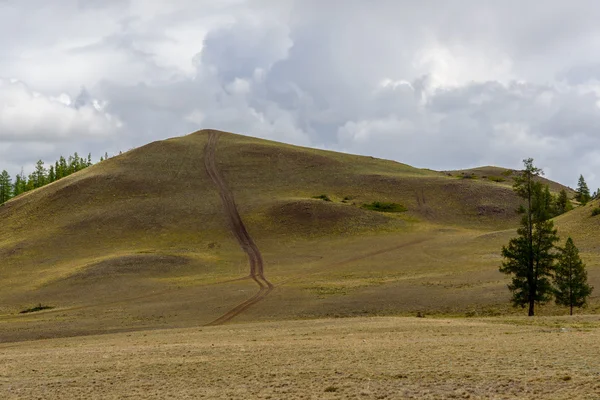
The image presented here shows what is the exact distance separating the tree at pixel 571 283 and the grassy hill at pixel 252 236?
1.72 meters

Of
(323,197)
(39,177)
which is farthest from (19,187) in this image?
(323,197)

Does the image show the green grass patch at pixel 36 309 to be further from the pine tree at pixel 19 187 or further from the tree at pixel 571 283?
the pine tree at pixel 19 187

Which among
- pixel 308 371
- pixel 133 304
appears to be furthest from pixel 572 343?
pixel 133 304

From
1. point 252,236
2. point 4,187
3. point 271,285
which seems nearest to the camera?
point 271,285

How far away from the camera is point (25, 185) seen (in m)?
177

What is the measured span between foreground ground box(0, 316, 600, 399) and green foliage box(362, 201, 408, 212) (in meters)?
77.8

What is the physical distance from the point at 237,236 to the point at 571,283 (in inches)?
2169

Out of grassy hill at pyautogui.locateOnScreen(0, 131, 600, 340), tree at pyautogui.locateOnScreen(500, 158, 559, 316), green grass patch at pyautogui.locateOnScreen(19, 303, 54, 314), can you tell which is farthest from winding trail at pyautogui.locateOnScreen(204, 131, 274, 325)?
tree at pyautogui.locateOnScreen(500, 158, 559, 316)

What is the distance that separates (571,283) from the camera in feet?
156

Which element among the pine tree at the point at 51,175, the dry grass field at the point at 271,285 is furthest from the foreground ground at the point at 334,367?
the pine tree at the point at 51,175

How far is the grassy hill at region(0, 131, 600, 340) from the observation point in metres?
53.9

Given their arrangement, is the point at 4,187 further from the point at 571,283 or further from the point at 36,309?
the point at 571,283

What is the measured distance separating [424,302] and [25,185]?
15216 cm

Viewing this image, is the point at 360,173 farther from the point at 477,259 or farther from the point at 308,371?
the point at 308,371
